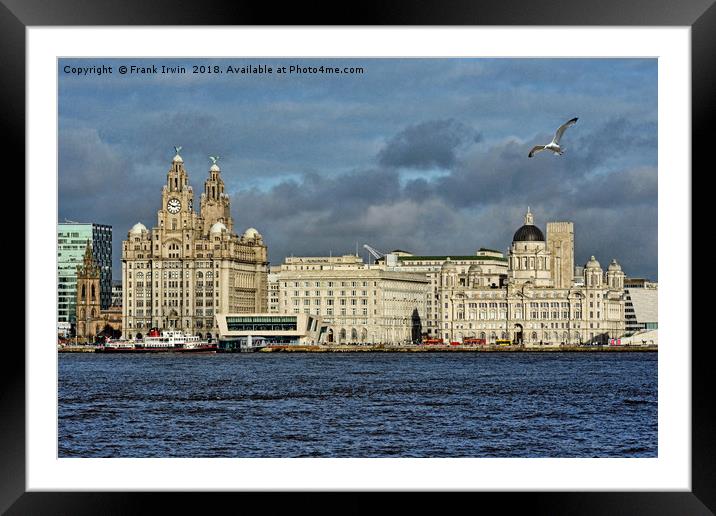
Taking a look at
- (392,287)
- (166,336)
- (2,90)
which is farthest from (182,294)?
(2,90)

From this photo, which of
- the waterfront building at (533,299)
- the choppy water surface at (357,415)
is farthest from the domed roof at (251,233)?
the choppy water surface at (357,415)

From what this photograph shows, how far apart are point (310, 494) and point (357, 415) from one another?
43.2ft

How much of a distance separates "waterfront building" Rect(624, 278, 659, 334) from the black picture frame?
62.9 m

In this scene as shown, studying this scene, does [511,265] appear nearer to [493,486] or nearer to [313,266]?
[313,266]

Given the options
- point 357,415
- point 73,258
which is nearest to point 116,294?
point 73,258

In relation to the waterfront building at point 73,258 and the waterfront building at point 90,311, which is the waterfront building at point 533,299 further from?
the waterfront building at point 73,258

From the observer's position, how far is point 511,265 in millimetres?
70875

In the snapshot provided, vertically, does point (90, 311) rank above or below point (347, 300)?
below

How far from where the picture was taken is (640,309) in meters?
68.6

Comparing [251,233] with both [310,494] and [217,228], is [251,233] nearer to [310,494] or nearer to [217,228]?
[217,228]

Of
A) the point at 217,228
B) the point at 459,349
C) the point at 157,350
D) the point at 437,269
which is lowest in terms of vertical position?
the point at 459,349

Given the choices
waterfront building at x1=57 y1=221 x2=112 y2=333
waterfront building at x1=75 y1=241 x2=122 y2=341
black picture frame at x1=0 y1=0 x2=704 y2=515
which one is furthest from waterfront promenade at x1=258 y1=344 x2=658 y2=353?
black picture frame at x1=0 y1=0 x2=704 y2=515
